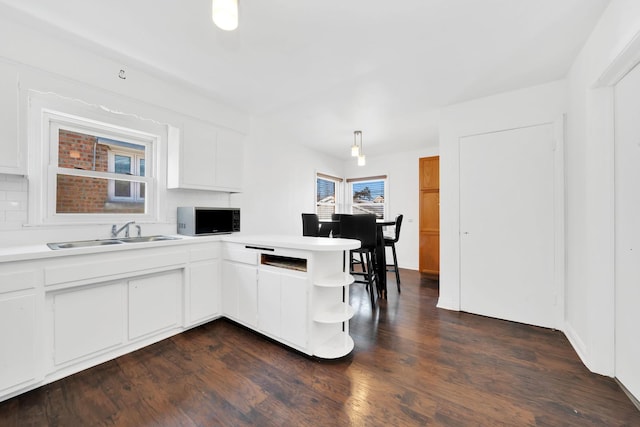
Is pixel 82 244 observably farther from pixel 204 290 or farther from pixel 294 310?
pixel 294 310

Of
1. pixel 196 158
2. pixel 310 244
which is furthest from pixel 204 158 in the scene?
pixel 310 244

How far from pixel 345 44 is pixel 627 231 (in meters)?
2.38

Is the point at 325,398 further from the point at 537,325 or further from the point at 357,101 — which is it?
the point at 357,101

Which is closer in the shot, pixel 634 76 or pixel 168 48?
pixel 634 76

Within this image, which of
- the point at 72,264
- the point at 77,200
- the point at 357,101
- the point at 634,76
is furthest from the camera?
the point at 357,101

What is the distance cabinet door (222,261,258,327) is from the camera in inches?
96.5

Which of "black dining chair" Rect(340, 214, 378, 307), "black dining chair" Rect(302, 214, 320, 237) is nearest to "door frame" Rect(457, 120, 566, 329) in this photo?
"black dining chair" Rect(340, 214, 378, 307)

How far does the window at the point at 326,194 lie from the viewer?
5645 mm

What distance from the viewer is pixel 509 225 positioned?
2.79 metres

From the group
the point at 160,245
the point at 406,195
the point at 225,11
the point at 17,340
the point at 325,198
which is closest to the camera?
the point at 225,11

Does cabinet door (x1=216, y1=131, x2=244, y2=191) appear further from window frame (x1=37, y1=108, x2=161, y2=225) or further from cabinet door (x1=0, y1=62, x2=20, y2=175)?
cabinet door (x1=0, y1=62, x2=20, y2=175)

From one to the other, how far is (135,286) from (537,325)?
3.94 meters

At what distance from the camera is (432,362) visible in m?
2.03

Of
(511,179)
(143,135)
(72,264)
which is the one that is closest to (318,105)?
(143,135)
